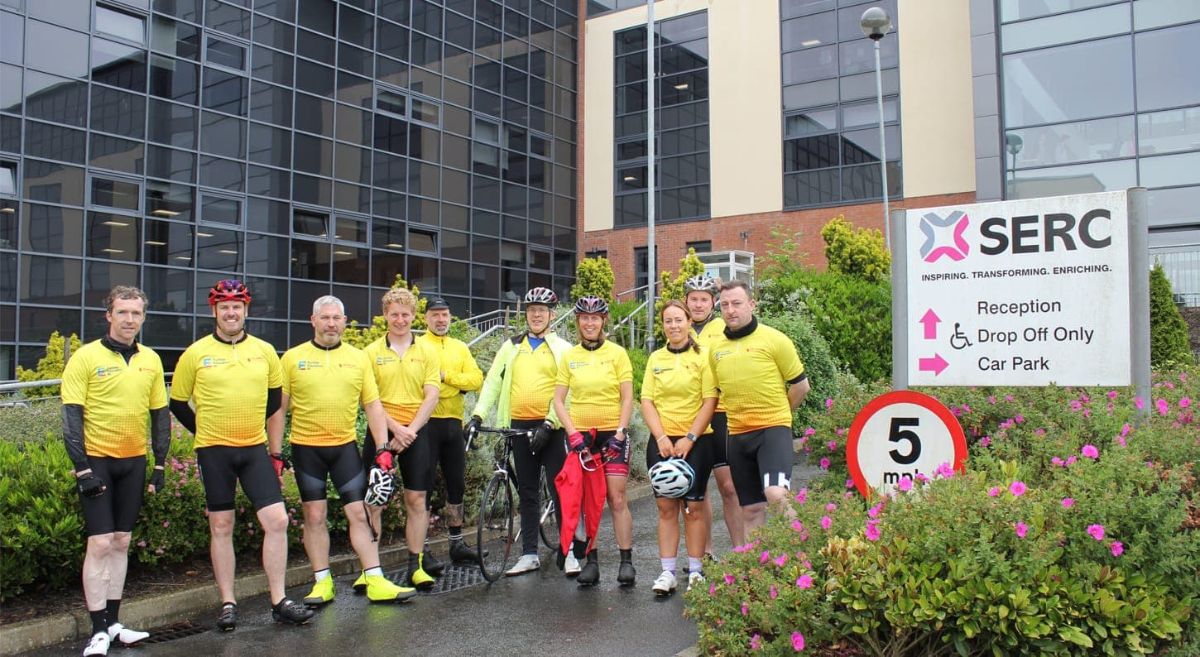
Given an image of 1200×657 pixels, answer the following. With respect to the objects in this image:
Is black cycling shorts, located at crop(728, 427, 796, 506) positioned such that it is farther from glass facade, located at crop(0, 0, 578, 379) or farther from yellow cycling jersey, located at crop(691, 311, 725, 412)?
glass facade, located at crop(0, 0, 578, 379)

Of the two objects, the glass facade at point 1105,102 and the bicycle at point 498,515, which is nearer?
the bicycle at point 498,515

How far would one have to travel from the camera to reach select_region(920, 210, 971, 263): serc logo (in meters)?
5.70

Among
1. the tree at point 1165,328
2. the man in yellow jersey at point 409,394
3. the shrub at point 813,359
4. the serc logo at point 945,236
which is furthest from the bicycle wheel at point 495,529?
the tree at point 1165,328

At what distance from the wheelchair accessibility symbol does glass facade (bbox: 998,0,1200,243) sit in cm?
2025

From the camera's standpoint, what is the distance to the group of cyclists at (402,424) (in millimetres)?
5629

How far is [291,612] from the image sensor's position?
6000 mm

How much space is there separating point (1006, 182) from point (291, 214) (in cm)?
1795

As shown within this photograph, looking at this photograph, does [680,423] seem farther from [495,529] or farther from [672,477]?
[495,529]

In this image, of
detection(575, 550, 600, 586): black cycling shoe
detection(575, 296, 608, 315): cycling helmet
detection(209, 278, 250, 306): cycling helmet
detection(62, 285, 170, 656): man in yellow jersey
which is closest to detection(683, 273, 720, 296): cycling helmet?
detection(575, 296, 608, 315): cycling helmet

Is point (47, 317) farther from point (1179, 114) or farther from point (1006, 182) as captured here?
point (1179, 114)

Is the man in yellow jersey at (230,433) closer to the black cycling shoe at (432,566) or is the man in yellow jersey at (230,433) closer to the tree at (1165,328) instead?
the black cycling shoe at (432,566)

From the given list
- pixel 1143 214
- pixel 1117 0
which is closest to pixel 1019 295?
pixel 1143 214

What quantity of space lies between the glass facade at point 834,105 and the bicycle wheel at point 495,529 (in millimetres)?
22942

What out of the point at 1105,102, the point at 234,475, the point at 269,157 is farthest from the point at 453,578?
the point at 1105,102
